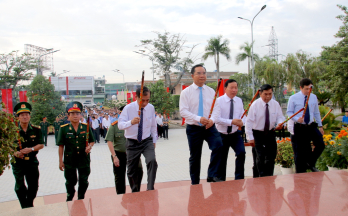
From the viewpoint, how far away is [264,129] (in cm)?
502

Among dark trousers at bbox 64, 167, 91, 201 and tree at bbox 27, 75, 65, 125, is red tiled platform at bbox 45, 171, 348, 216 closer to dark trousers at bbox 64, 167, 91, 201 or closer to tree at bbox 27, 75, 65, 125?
dark trousers at bbox 64, 167, 91, 201

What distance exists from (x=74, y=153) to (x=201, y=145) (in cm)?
199

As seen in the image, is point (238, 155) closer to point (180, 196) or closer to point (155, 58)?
point (180, 196)

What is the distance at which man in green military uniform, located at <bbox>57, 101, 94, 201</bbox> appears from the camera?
4.52 meters

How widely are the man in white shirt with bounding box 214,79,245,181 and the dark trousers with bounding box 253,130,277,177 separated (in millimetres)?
296

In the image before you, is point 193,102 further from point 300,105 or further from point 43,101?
point 43,101

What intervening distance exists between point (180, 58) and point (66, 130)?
3236 centimetres

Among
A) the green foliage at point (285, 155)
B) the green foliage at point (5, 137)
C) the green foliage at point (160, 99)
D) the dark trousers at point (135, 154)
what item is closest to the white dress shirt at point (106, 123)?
the green foliage at point (160, 99)

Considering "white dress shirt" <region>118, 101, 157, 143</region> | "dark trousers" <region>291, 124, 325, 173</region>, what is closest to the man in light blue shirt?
"dark trousers" <region>291, 124, 325, 173</region>

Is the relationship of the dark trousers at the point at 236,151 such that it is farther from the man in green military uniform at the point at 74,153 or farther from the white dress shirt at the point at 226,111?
the man in green military uniform at the point at 74,153

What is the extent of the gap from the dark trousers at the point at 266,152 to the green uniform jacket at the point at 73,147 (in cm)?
286

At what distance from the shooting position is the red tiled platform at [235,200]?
3.13 meters

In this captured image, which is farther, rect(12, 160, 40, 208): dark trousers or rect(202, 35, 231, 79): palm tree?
rect(202, 35, 231, 79): palm tree

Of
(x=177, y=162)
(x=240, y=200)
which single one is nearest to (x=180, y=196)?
(x=240, y=200)
